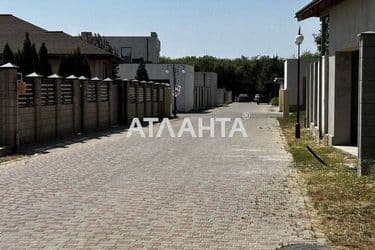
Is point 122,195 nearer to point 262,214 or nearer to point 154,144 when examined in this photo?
point 262,214

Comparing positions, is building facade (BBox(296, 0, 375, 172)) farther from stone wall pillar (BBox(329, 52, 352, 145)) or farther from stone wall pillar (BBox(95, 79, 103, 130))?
stone wall pillar (BBox(95, 79, 103, 130))

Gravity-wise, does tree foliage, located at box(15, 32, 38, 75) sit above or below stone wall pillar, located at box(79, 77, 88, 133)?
above

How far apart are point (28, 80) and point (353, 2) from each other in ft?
28.9

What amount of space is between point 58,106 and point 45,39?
80.9 ft

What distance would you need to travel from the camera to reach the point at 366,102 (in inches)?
423

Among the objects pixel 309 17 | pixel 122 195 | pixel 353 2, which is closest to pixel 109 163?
pixel 122 195

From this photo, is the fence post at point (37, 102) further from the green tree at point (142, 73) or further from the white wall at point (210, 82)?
the white wall at point (210, 82)

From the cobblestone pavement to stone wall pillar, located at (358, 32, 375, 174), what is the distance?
55.7 inches

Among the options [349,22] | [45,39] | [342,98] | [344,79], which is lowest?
[342,98]

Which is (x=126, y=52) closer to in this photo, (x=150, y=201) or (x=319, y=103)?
(x=319, y=103)

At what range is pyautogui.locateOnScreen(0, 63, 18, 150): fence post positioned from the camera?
15461 millimetres

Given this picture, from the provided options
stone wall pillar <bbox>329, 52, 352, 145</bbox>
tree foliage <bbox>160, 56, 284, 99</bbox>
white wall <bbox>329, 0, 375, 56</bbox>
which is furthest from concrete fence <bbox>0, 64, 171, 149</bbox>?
tree foliage <bbox>160, 56, 284, 99</bbox>

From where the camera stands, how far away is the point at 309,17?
66.8 feet

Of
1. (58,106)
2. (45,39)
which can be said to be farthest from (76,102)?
(45,39)
